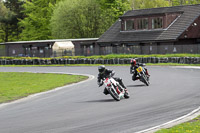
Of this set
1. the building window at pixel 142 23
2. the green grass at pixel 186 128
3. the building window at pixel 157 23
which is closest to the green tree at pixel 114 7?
the building window at pixel 142 23

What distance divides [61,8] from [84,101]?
7338 cm

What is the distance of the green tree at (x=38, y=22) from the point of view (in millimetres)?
105925

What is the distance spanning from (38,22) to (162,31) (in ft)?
168

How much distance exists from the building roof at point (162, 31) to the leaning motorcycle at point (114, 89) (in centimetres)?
4163

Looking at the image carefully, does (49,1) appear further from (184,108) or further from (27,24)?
(184,108)

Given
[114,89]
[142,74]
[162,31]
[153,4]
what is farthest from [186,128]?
[153,4]

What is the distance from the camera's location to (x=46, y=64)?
59.4m

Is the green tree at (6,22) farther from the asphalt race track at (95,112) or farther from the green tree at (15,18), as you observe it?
the asphalt race track at (95,112)

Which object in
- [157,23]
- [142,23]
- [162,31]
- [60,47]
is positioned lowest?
[60,47]

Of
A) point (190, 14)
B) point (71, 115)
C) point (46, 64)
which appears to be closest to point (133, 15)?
point (190, 14)

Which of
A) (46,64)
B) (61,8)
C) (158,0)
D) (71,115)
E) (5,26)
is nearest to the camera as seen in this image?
(71,115)

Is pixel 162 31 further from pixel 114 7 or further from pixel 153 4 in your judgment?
pixel 153 4

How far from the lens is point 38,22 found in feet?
351

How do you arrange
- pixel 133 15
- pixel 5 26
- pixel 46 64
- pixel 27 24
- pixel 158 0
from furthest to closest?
pixel 5 26
pixel 27 24
pixel 158 0
pixel 133 15
pixel 46 64
